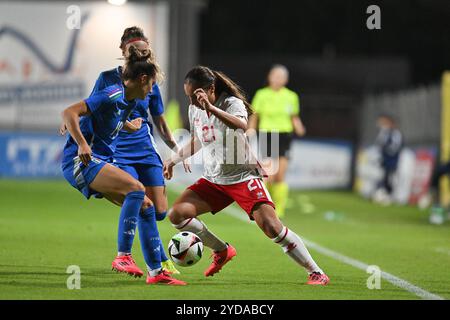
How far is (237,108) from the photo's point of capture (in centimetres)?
813

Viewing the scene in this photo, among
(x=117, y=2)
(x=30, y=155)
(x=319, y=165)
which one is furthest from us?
(x=117, y=2)

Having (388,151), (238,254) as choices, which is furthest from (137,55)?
(388,151)

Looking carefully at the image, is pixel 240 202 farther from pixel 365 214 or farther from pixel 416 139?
pixel 416 139

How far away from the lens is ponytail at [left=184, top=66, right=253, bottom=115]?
26.5ft

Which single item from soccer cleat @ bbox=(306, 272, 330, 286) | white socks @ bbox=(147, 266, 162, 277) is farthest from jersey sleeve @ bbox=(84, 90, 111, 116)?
soccer cleat @ bbox=(306, 272, 330, 286)

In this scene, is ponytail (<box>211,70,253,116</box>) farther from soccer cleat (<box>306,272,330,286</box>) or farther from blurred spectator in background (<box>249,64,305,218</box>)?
blurred spectator in background (<box>249,64,305,218</box>)

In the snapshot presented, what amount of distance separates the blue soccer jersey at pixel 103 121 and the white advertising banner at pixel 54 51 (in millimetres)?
22497

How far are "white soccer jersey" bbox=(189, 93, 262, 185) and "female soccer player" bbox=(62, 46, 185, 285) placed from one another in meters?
0.55

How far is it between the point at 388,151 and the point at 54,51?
12.1m

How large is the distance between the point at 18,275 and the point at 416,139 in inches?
614

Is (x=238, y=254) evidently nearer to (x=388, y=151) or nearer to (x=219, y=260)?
(x=219, y=260)

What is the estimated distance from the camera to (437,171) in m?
18.5
